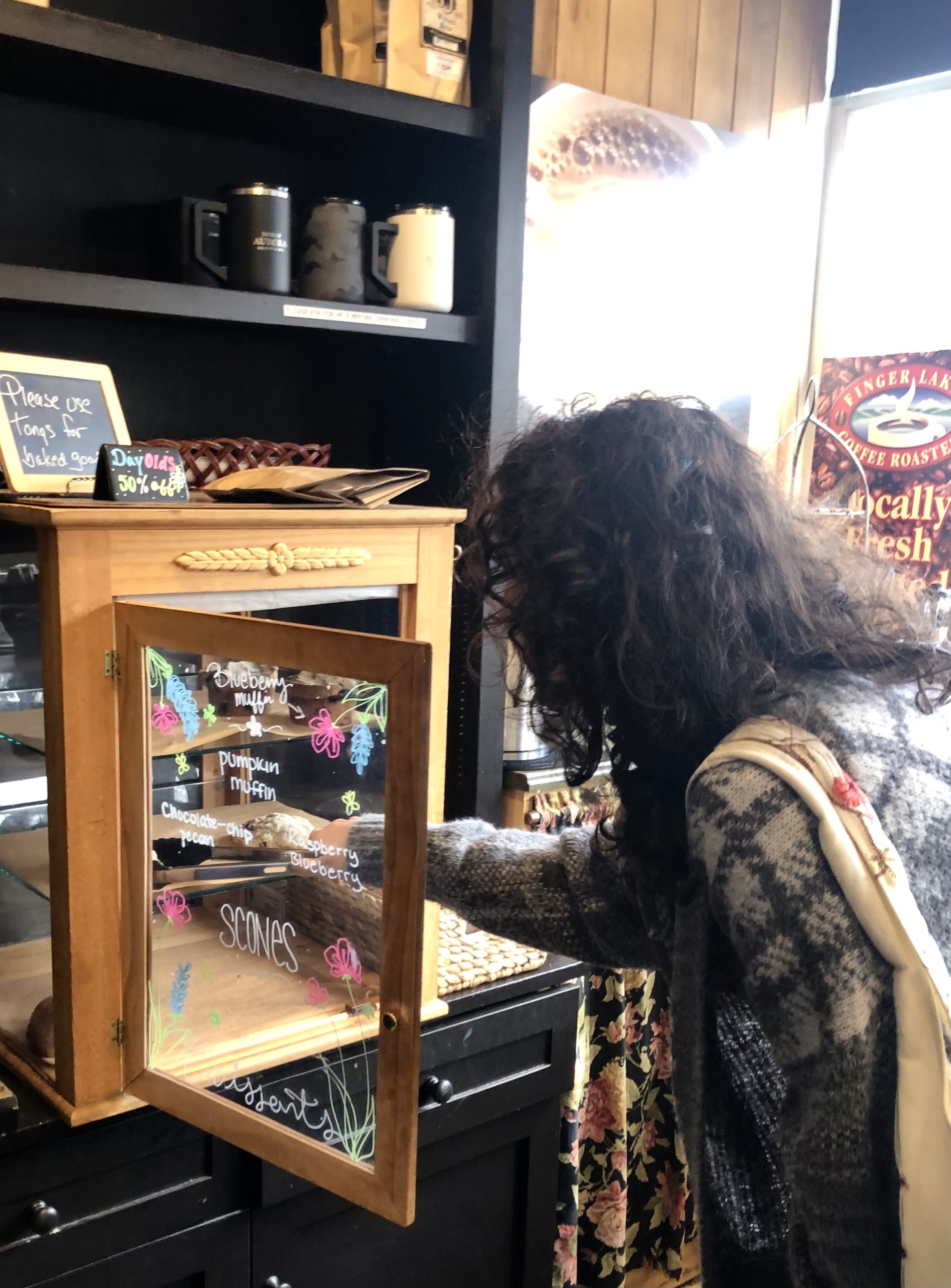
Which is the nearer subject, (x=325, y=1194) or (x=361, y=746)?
(x=361, y=746)

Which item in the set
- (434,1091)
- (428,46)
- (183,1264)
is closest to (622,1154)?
(434,1091)

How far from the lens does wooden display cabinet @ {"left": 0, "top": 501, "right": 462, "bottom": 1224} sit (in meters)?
1.09

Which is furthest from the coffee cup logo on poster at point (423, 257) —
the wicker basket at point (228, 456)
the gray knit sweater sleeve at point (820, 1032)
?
the gray knit sweater sleeve at point (820, 1032)

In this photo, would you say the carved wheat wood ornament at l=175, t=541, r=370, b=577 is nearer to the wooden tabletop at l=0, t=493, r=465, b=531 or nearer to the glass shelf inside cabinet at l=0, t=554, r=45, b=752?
the wooden tabletop at l=0, t=493, r=465, b=531

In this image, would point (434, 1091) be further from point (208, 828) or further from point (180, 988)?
point (208, 828)

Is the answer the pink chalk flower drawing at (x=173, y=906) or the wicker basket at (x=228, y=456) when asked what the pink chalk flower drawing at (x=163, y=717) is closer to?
the pink chalk flower drawing at (x=173, y=906)

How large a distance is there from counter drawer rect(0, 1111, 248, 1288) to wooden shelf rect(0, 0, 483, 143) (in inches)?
49.3

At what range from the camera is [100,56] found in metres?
1.32

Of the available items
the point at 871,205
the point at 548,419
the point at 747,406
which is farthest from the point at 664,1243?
the point at 871,205

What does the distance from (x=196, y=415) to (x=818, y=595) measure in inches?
42.3

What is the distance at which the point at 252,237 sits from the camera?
1.51 metres

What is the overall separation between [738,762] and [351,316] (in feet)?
3.02

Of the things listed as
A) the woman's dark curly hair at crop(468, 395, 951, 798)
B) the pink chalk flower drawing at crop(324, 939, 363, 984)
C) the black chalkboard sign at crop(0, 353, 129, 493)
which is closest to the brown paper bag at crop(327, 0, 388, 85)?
the black chalkboard sign at crop(0, 353, 129, 493)

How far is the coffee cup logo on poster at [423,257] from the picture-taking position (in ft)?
5.29
